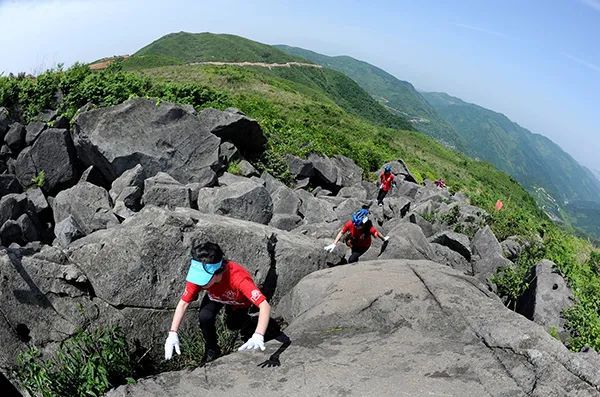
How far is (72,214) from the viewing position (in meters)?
18.0

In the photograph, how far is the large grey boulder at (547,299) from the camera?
13.8m

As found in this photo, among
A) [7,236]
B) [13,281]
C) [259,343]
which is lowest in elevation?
[7,236]

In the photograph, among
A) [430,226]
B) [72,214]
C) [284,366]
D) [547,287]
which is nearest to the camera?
[284,366]

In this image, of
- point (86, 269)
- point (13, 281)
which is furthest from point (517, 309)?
point (13, 281)

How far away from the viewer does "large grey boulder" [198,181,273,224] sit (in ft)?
57.4

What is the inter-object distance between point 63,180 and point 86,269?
461 inches

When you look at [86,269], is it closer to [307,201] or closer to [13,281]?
[13,281]

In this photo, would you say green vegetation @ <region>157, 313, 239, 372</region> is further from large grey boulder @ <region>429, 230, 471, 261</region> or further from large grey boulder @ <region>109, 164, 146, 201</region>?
large grey boulder @ <region>429, 230, 471, 261</region>

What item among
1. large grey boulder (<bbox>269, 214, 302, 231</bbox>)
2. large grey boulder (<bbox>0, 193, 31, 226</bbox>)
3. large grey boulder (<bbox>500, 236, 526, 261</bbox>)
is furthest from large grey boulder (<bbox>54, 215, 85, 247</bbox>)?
large grey boulder (<bbox>500, 236, 526, 261</bbox>)

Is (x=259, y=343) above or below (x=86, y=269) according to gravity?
above

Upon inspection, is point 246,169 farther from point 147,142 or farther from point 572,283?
point 572,283

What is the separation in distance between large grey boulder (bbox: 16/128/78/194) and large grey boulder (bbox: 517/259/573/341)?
64.6 feet

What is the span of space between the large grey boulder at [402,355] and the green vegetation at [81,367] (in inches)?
30.6

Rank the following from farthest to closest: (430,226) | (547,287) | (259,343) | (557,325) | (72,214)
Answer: (430,226) < (72,214) < (547,287) < (557,325) < (259,343)
